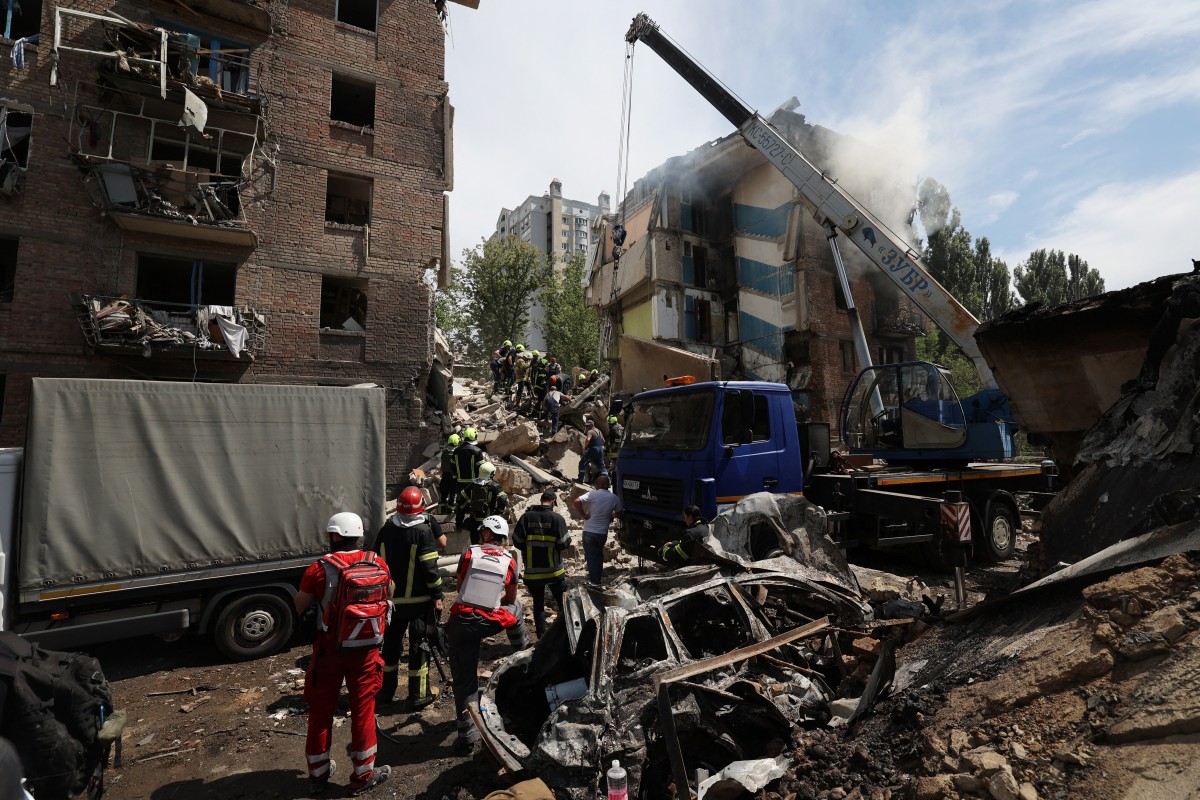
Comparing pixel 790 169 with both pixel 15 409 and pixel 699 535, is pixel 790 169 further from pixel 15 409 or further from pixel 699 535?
pixel 15 409

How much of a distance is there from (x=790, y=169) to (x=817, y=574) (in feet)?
35.8

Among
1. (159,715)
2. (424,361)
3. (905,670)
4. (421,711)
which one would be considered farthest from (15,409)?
(905,670)

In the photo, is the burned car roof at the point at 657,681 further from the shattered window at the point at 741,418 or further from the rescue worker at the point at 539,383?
the rescue worker at the point at 539,383

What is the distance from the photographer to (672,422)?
691cm

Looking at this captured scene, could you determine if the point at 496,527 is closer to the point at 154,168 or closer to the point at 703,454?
the point at 703,454

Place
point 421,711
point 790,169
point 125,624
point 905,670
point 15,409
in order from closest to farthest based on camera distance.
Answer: point 905,670
point 421,711
point 125,624
point 15,409
point 790,169

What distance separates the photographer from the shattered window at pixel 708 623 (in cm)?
400

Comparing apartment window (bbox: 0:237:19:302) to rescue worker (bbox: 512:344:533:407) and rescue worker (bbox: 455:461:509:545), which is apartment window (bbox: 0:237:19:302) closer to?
rescue worker (bbox: 455:461:509:545)

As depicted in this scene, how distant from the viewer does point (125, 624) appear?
5039mm

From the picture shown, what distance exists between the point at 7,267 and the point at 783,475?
640 inches

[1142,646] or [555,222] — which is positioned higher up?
[555,222]

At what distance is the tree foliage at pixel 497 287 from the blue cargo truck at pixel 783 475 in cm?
Result: 2497

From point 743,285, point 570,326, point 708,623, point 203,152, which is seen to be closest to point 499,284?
point 570,326

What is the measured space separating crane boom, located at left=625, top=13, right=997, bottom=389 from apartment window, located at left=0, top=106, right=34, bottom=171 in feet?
44.7
